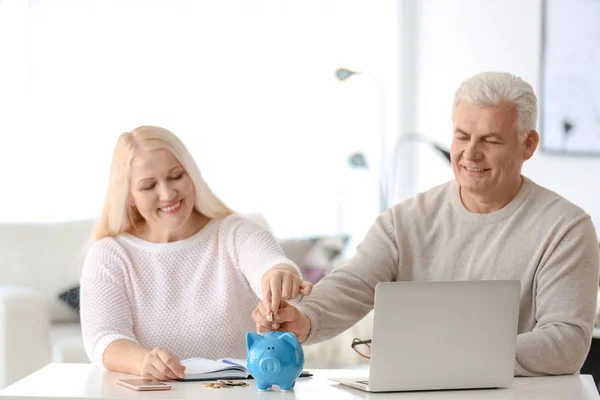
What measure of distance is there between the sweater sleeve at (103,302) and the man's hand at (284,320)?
1.14ft

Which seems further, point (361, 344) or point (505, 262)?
point (361, 344)

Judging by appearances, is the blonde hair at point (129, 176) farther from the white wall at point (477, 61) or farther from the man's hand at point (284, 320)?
the white wall at point (477, 61)

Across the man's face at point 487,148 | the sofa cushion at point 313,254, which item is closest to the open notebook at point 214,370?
the man's face at point 487,148

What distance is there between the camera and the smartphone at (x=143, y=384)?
1763 mm

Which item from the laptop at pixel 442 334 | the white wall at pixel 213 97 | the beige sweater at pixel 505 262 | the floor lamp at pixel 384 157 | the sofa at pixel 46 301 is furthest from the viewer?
the floor lamp at pixel 384 157

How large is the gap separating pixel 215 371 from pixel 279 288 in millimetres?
210

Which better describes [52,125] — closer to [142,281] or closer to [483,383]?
[142,281]

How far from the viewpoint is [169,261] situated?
2.33 m

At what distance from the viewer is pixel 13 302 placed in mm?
3418

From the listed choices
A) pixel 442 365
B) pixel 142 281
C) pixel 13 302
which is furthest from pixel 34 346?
pixel 442 365

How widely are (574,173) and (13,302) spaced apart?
2.55m

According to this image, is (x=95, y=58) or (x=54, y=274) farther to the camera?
(x=95, y=58)

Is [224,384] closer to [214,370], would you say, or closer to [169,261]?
[214,370]

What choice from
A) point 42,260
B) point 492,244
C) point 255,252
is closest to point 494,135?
point 492,244
